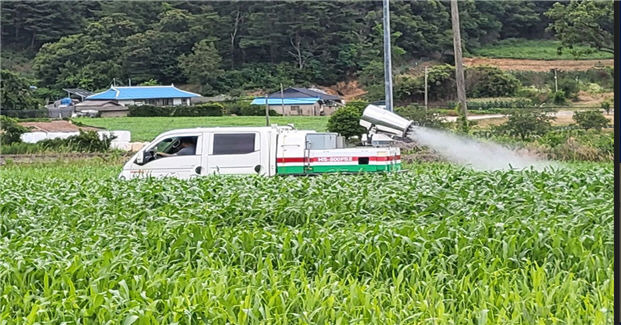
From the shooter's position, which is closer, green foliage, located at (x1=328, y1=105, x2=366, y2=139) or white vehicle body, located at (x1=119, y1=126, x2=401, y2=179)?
white vehicle body, located at (x1=119, y1=126, x2=401, y2=179)

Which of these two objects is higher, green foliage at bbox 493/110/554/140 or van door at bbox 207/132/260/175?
green foliage at bbox 493/110/554/140

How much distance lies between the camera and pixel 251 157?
1051 cm

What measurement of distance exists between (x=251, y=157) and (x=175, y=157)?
1054 millimetres

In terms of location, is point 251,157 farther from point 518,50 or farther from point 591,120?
point 518,50

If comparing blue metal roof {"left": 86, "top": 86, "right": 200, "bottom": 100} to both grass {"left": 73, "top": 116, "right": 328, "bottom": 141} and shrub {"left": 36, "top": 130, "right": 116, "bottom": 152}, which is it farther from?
shrub {"left": 36, "top": 130, "right": 116, "bottom": 152}

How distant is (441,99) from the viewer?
2873 centimetres

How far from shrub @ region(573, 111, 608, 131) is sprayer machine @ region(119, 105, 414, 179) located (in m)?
12.4

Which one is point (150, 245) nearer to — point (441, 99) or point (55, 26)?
point (441, 99)

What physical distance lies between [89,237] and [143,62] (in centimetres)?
2831

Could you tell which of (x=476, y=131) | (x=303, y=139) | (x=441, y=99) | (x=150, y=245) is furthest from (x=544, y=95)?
(x=150, y=245)

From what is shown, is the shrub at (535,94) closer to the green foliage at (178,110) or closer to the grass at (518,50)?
the grass at (518,50)

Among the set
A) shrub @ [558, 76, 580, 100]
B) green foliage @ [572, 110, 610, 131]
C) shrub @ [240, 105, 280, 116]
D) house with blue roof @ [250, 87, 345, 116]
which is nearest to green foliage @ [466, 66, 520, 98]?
shrub @ [558, 76, 580, 100]

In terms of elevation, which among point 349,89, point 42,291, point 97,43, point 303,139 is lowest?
point 42,291

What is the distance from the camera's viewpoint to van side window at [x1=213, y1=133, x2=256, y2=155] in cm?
1049
